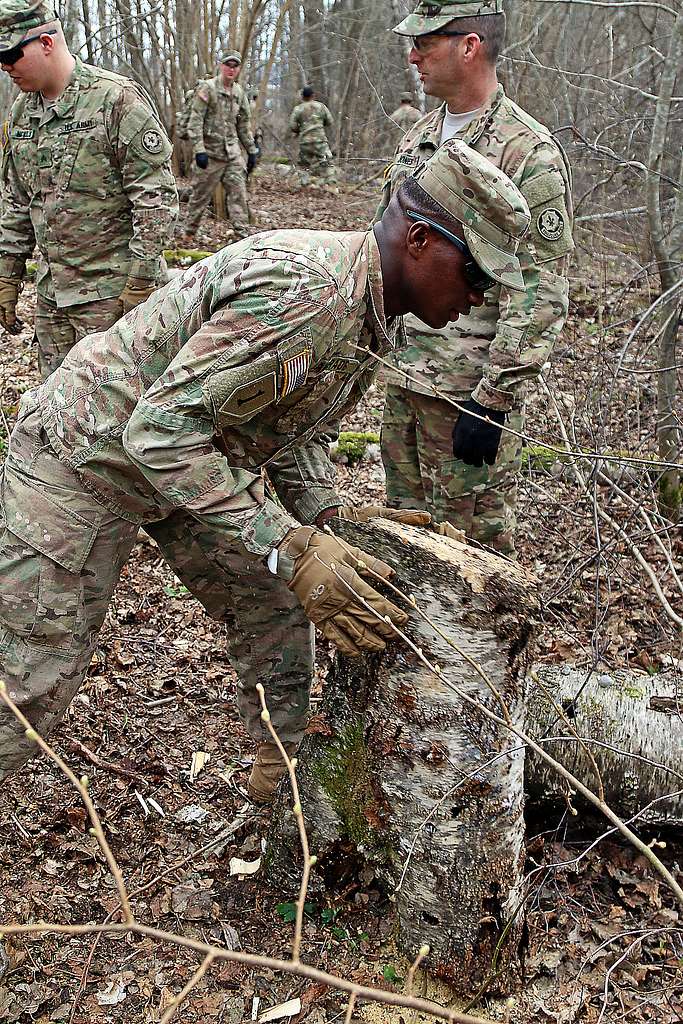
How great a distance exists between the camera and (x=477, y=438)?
3301 mm

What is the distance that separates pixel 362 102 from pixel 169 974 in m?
23.2

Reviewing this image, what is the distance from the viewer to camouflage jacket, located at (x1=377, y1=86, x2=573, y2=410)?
130 inches

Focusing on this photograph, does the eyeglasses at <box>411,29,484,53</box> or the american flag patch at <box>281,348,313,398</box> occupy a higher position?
the eyeglasses at <box>411,29,484,53</box>

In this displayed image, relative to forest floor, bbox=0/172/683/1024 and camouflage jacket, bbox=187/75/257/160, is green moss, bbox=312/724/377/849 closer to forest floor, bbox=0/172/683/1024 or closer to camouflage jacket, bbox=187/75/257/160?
forest floor, bbox=0/172/683/1024

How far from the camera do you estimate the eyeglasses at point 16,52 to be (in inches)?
163

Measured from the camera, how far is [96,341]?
256 centimetres

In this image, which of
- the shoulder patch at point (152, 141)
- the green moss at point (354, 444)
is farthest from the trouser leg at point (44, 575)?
the green moss at point (354, 444)

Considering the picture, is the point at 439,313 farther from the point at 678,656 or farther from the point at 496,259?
the point at 678,656

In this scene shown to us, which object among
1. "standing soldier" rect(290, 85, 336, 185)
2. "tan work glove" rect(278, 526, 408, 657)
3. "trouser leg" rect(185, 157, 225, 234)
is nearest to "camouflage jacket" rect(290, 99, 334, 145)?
"standing soldier" rect(290, 85, 336, 185)

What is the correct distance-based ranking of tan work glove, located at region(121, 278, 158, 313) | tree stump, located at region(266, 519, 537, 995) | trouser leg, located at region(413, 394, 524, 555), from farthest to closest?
tan work glove, located at region(121, 278, 158, 313) < trouser leg, located at region(413, 394, 524, 555) < tree stump, located at region(266, 519, 537, 995)

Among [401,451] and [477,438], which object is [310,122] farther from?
[477,438]

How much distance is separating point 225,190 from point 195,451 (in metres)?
11.3

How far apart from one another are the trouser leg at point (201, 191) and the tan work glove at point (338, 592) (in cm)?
1022

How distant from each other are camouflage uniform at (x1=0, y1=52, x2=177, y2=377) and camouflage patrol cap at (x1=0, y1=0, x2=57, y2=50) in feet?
1.13
